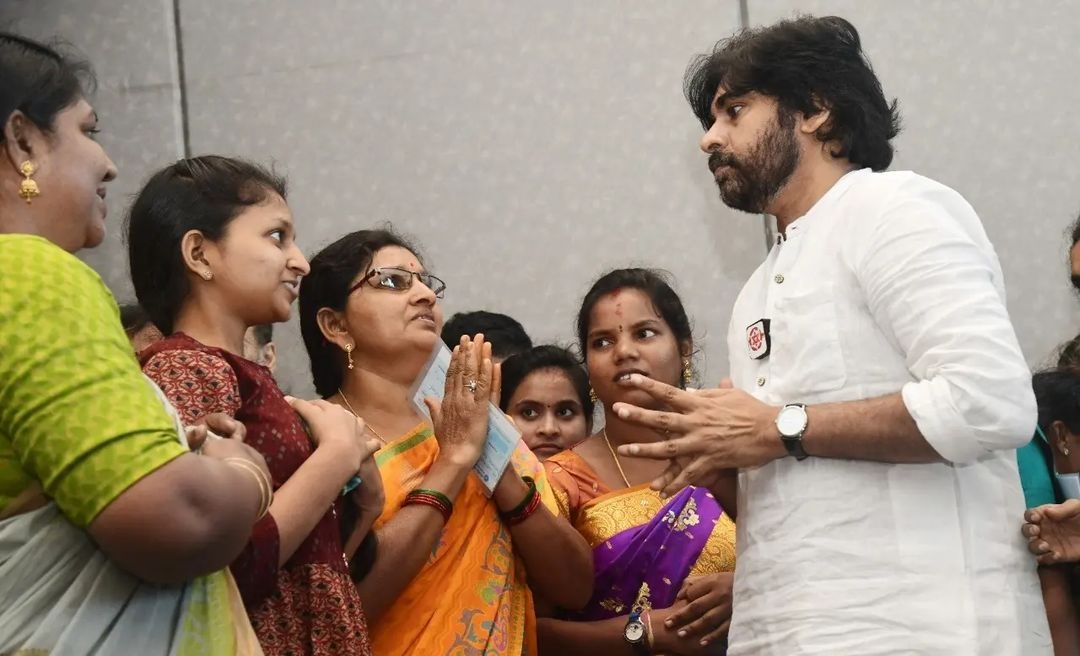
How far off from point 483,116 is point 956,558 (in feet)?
7.30

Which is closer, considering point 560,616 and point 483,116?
point 560,616

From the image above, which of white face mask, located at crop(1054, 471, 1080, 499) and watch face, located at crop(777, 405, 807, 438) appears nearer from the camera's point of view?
watch face, located at crop(777, 405, 807, 438)

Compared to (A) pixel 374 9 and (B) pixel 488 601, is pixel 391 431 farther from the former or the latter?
(A) pixel 374 9

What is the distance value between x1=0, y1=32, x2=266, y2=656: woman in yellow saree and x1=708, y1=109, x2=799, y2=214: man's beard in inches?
39.4

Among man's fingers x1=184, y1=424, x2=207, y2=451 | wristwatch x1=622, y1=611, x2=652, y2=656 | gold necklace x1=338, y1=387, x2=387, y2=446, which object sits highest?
gold necklace x1=338, y1=387, x2=387, y2=446

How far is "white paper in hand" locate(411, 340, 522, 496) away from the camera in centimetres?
224

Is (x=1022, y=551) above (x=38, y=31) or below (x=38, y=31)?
below

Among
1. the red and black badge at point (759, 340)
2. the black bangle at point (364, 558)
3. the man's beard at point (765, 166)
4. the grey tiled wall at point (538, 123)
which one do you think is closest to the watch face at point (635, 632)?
the black bangle at point (364, 558)

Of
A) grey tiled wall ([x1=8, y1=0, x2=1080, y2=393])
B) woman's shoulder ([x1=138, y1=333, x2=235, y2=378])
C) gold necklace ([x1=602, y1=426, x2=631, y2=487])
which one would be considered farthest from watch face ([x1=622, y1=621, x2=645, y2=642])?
grey tiled wall ([x1=8, y1=0, x2=1080, y2=393])

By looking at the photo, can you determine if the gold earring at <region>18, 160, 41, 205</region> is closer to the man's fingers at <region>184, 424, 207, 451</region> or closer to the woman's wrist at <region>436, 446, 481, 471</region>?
the man's fingers at <region>184, 424, 207, 451</region>

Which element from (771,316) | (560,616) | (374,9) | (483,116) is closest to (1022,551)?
(771,316)

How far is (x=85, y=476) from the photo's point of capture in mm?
1173

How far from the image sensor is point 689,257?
3445mm

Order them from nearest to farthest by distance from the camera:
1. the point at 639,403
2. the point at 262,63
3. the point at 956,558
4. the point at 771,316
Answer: the point at 956,558, the point at 771,316, the point at 639,403, the point at 262,63
